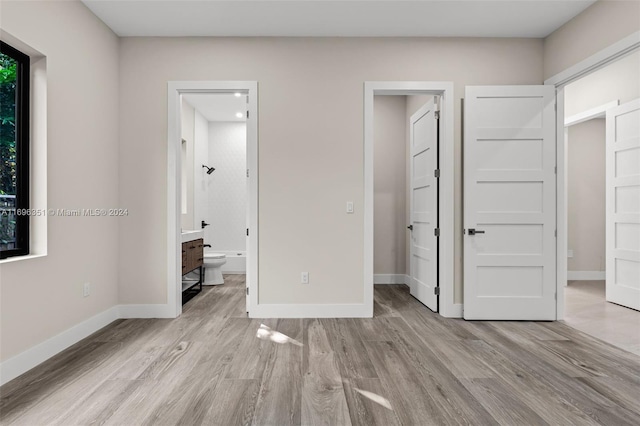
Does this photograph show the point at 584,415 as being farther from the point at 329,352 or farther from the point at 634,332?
the point at 634,332

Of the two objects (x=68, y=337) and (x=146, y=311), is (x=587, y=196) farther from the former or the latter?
(x=68, y=337)

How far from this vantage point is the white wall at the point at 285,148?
338 cm

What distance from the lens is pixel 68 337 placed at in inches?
103

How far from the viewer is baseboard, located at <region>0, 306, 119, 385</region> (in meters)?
2.10

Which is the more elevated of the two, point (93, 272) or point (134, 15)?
point (134, 15)

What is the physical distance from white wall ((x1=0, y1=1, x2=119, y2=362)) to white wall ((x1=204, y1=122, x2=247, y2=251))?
2.96 metres

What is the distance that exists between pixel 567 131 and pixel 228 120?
5598mm

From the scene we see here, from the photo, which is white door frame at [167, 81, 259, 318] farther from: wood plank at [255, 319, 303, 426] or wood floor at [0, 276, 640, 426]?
wood plank at [255, 319, 303, 426]

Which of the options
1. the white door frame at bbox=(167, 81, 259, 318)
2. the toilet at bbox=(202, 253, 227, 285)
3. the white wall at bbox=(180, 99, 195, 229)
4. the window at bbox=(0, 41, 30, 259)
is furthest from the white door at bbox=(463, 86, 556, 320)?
the white wall at bbox=(180, 99, 195, 229)

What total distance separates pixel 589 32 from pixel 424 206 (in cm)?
212

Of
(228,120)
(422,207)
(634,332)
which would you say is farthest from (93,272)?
(634,332)

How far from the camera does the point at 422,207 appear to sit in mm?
3963

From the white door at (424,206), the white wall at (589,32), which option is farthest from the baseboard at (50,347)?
the white wall at (589,32)

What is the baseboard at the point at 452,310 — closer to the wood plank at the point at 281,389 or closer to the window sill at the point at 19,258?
the wood plank at the point at 281,389
